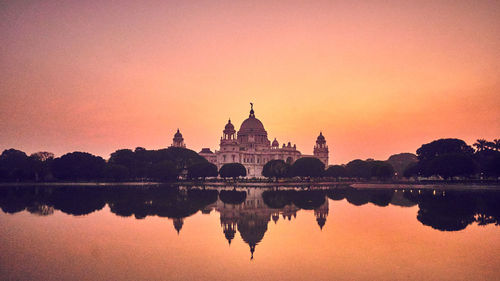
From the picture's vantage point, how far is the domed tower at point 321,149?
150m

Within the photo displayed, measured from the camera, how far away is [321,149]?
151375mm

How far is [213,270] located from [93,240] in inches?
344

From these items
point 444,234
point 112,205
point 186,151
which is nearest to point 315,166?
point 186,151

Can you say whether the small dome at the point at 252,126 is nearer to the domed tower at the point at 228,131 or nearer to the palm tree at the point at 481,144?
the domed tower at the point at 228,131

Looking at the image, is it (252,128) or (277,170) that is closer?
(277,170)

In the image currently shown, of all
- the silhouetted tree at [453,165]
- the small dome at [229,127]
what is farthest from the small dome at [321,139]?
the silhouetted tree at [453,165]

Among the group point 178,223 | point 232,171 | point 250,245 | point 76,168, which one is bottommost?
point 250,245

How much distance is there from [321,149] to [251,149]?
29638 mm

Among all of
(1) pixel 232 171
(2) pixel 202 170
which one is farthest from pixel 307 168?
(2) pixel 202 170

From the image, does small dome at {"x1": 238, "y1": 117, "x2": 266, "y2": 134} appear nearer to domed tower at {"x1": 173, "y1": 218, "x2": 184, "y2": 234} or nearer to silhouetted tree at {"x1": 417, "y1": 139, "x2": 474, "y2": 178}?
silhouetted tree at {"x1": 417, "y1": 139, "x2": 474, "y2": 178}

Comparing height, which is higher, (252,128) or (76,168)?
(252,128)

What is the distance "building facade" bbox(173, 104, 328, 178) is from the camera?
127750mm

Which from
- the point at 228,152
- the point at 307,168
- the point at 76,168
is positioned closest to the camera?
the point at 76,168

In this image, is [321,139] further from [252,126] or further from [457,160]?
[457,160]
